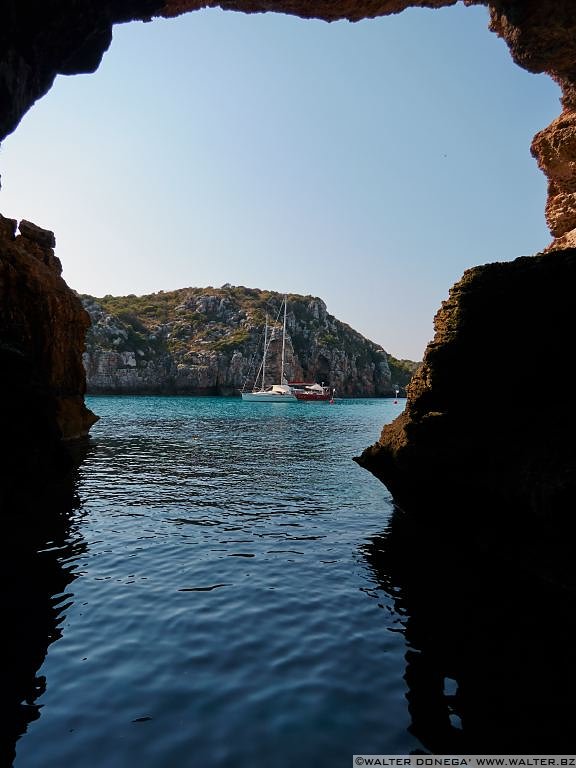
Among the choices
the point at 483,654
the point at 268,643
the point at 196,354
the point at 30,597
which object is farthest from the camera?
the point at 196,354

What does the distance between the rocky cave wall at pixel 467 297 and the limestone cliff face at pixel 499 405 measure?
3cm

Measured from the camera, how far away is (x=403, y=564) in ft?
43.2

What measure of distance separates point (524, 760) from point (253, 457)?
92.9ft

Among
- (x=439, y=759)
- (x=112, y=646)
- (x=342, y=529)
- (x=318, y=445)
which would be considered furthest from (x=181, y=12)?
(x=318, y=445)

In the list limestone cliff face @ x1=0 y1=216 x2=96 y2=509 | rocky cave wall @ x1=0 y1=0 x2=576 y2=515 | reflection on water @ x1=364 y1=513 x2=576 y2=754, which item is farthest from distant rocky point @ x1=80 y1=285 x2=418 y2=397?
Answer: reflection on water @ x1=364 y1=513 x2=576 y2=754

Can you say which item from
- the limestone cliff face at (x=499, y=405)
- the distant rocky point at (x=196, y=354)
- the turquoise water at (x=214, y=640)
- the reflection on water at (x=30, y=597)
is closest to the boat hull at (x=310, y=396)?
the distant rocky point at (x=196, y=354)

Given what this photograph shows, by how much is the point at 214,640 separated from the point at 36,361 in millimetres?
20296

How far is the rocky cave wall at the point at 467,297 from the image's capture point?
12.3 metres

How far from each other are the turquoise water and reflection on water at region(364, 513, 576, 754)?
41cm

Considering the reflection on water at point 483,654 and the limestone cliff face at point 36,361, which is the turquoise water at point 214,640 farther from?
the limestone cliff face at point 36,361

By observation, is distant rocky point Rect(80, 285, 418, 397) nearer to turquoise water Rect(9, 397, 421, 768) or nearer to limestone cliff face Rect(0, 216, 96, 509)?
limestone cliff face Rect(0, 216, 96, 509)

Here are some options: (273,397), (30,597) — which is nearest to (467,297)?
(30,597)

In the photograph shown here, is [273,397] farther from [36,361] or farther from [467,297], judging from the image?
[467,297]

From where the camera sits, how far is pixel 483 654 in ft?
26.7
